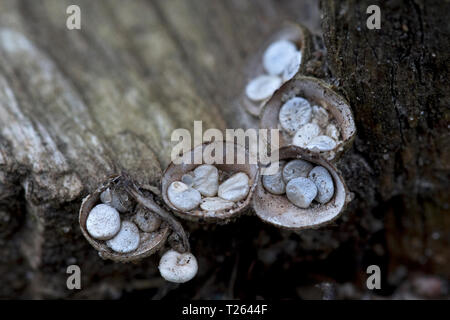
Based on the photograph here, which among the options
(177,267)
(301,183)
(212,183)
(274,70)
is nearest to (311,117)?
(301,183)

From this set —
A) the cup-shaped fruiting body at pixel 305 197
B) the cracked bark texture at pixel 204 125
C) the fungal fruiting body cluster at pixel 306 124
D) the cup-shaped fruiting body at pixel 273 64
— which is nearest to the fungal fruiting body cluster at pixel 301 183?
the cup-shaped fruiting body at pixel 305 197

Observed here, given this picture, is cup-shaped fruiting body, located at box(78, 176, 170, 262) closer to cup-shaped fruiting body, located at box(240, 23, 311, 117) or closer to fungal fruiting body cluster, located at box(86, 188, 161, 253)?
fungal fruiting body cluster, located at box(86, 188, 161, 253)

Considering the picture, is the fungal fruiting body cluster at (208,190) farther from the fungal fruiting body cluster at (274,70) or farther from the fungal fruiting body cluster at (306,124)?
the fungal fruiting body cluster at (274,70)

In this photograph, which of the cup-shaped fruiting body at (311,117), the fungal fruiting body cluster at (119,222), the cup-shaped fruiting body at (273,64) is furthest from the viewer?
the cup-shaped fruiting body at (273,64)

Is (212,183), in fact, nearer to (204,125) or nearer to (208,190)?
(208,190)

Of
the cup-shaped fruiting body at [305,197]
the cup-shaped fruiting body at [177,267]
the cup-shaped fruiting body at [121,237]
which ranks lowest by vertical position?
the cup-shaped fruiting body at [177,267]
